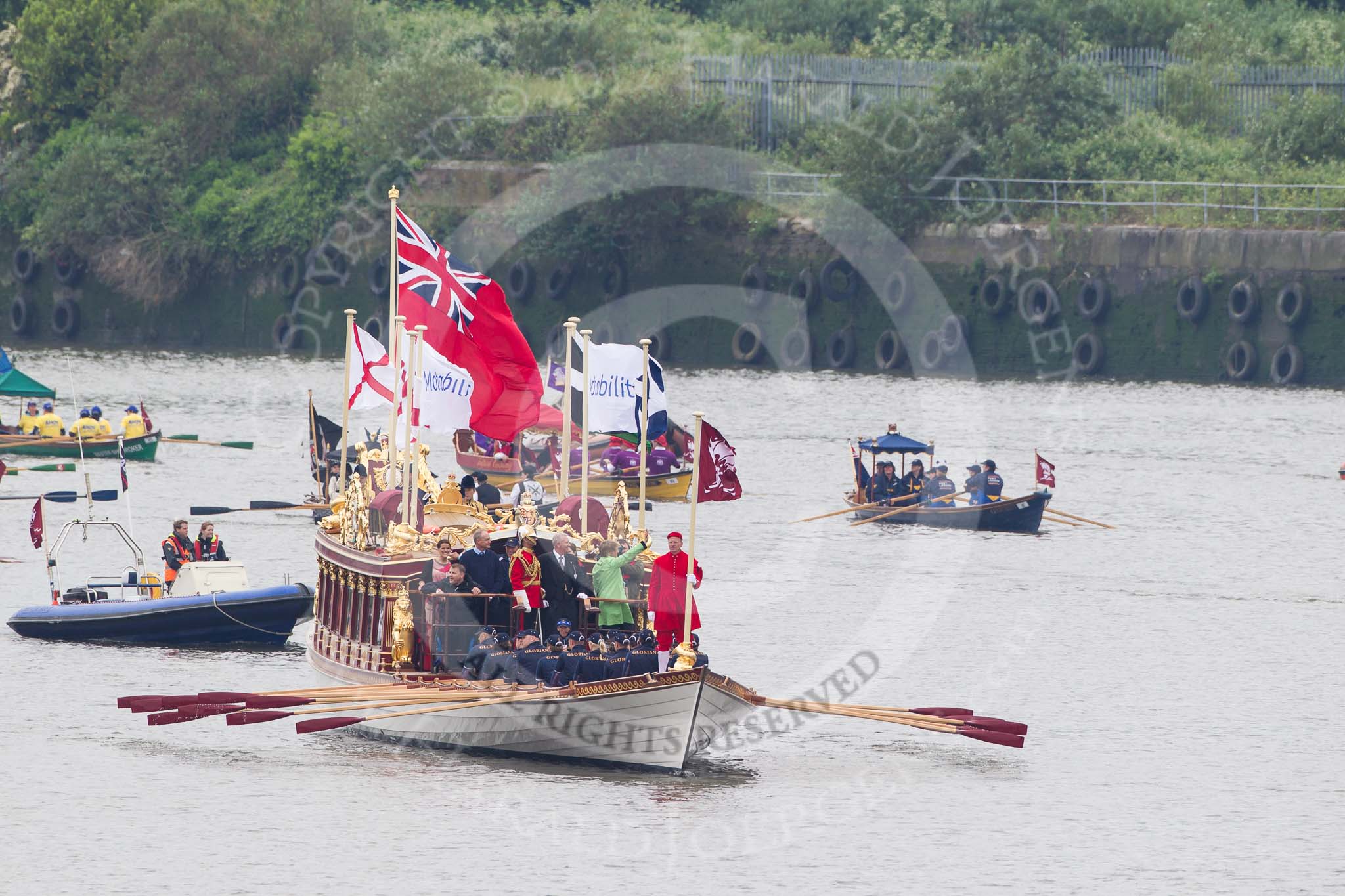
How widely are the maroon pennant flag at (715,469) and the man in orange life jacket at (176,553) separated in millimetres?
13997

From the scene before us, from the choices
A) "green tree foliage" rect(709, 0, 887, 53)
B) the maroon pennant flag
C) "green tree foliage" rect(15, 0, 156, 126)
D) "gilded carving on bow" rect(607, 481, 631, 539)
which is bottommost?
"gilded carving on bow" rect(607, 481, 631, 539)

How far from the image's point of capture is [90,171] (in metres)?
111

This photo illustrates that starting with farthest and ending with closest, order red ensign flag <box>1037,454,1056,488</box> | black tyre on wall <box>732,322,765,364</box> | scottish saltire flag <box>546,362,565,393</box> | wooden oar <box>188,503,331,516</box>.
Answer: black tyre on wall <box>732,322,765,364</box>, scottish saltire flag <box>546,362,565,393</box>, red ensign flag <box>1037,454,1056,488</box>, wooden oar <box>188,503,331,516</box>

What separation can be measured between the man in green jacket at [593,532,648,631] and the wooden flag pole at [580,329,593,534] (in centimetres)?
124

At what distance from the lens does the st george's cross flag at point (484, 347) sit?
119ft

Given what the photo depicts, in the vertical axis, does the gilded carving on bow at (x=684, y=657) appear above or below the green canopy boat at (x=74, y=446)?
below

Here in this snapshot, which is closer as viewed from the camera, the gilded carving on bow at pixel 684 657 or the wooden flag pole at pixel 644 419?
the gilded carving on bow at pixel 684 657

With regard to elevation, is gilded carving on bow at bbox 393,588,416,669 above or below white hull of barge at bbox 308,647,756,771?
above

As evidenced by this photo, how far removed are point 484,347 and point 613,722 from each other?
7144mm

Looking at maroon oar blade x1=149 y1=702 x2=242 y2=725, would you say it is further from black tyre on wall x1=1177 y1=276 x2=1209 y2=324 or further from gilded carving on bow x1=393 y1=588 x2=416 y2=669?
black tyre on wall x1=1177 y1=276 x2=1209 y2=324

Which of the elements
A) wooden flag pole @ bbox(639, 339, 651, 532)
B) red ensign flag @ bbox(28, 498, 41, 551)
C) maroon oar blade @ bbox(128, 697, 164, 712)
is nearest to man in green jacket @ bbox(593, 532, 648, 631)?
wooden flag pole @ bbox(639, 339, 651, 532)

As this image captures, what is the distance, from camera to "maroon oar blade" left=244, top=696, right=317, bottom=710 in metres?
32.0

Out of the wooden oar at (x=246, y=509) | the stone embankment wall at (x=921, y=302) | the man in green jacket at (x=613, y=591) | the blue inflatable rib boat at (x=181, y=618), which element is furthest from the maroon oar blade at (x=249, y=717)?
the stone embankment wall at (x=921, y=302)

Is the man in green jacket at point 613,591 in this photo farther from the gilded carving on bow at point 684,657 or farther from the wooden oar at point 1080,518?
the wooden oar at point 1080,518
